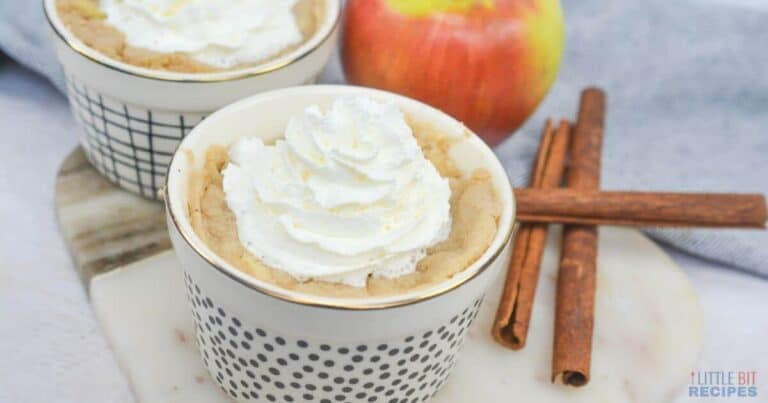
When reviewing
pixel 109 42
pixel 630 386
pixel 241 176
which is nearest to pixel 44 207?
pixel 109 42

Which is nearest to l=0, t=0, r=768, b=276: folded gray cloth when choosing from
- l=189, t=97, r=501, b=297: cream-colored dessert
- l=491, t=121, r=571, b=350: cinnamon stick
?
l=491, t=121, r=571, b=350: cinnamon stick

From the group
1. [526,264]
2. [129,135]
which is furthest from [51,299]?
[526,264]

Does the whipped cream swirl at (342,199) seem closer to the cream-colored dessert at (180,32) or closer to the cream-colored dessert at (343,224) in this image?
the cream-colored dessert at (343,224)

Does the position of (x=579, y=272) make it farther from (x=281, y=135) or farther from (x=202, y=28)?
(x=202, y=28)

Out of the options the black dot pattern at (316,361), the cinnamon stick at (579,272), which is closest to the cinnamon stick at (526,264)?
the cinnamon stick at (579,272)

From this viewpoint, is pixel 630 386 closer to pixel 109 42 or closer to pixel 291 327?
pixel 291 327
